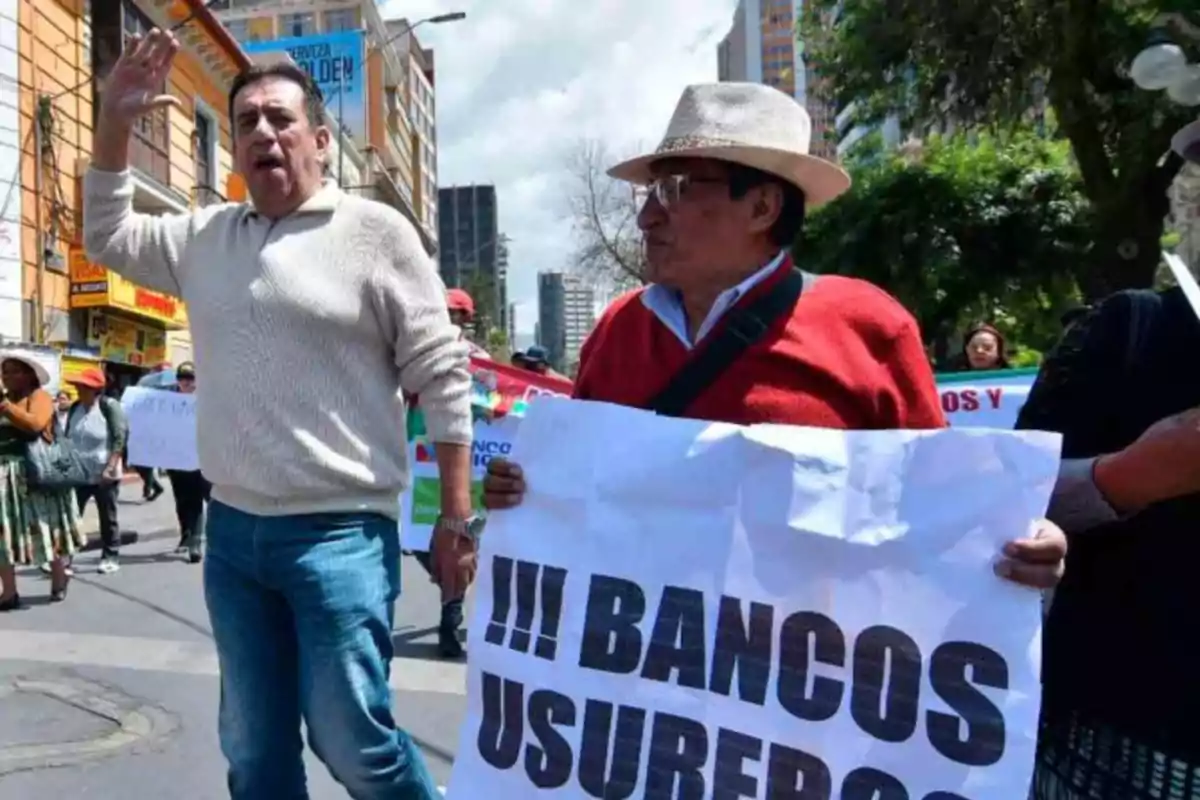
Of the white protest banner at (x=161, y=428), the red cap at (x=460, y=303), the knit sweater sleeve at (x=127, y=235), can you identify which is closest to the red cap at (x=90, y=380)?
the white protest banner at (x=161, y=428)

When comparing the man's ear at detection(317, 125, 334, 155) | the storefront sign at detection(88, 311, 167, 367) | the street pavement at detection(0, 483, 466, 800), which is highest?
the storefront sign at detection(88, 311, 167, 367)

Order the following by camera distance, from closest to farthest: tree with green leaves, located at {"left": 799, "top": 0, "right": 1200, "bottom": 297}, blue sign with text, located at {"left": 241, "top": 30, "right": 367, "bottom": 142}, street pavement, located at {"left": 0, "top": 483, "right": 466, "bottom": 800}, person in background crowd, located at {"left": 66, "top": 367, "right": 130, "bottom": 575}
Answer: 1. street pavement, located at {"left": 0, "top": 483, "right": 466, "bottom": 800}
2. person in background crowd, located at {"left": 66, "top": 367, "right": 130, "bottom": 575}
3. tree with green leaves, located at {"left": 799, "top": 0, "right": 1200, "bottom": 297}
4. blue sign with text, located at {"left": 241, "top": 30, "right": 367, "bottom": 142}

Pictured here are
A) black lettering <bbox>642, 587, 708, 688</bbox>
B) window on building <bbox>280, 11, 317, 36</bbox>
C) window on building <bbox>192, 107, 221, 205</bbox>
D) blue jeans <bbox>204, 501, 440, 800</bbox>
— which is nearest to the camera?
black lettering <bbox>642, 587, 708, 688</bbox>

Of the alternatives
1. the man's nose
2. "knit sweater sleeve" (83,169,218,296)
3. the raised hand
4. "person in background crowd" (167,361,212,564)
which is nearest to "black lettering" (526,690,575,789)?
the man's nose

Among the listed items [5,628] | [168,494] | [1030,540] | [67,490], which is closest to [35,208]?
[168,494]

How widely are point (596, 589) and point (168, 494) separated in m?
17.3

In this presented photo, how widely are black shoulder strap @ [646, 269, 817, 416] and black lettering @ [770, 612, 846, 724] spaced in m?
0.46

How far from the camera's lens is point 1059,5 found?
12.5m

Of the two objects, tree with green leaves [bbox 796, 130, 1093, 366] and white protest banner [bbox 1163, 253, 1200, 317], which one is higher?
tree with green leaves [bbox 796, 130, 1093, 366]

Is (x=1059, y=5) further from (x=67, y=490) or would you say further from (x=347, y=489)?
(x=347, y=489)

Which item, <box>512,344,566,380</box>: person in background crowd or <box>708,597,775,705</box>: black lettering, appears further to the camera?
<box>512,344,566,380</box>: person in background crowd

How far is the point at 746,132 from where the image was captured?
85.2 inches

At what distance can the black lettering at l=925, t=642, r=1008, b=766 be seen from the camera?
5.55 feet

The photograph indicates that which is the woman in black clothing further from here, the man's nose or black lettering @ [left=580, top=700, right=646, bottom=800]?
the man's nose
